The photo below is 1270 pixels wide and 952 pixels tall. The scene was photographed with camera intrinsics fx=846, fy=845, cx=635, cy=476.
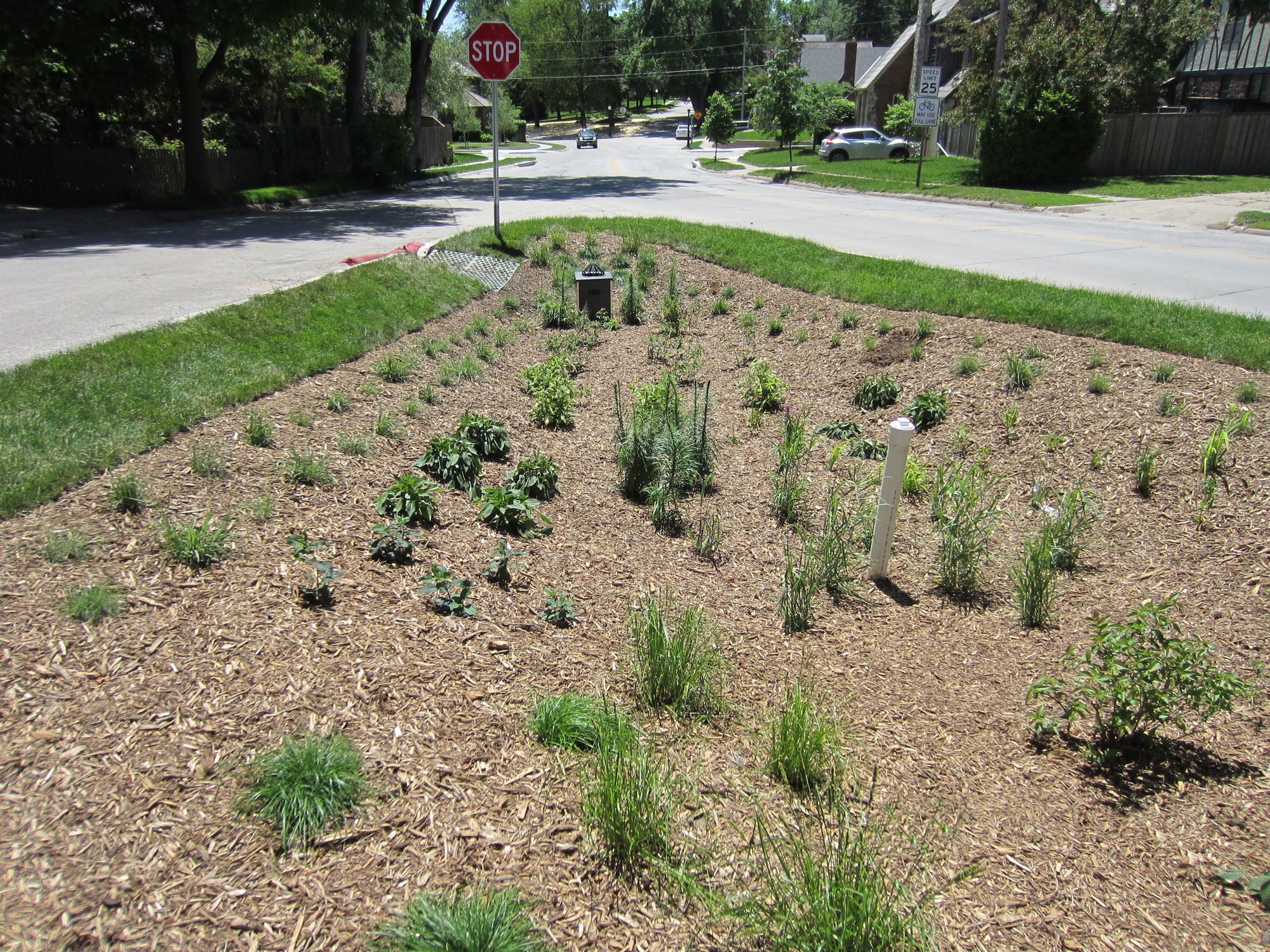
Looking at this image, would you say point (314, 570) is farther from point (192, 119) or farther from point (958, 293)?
point (192, 119)

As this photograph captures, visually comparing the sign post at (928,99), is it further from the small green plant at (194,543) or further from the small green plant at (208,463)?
the small green plant at (194,543)

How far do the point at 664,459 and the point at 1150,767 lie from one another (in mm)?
3472

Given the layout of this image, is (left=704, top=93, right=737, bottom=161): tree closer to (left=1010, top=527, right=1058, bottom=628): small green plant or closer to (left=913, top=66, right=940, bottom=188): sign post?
(left=913, top=66, right=940, bottom=188): sign post

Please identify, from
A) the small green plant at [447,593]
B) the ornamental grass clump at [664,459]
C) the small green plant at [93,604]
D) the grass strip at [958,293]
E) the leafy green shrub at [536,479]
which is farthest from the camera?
the grass strip at [958,293]

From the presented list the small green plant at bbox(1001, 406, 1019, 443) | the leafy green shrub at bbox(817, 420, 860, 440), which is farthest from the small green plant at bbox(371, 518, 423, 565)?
the small green plant at bbox(1001, 406, 1019, 443)

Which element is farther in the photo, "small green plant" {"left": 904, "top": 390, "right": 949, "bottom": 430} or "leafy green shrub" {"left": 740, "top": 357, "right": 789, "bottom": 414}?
"leafy green shrub" {"left": 740, "top": 357, "right": 789, "bottom": 414}

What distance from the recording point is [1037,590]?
182 inches

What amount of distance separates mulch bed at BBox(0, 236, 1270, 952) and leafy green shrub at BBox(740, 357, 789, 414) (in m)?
1.86

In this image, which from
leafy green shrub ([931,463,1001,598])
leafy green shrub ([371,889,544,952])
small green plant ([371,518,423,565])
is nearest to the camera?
leafy green shrub ([371,889,544,952])

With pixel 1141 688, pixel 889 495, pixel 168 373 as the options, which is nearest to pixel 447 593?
pixel 889 495

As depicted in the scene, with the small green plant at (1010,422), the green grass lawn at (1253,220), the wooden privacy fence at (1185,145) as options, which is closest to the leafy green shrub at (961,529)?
the small green plant at (1010,422)

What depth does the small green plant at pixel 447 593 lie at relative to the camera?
4.13 m

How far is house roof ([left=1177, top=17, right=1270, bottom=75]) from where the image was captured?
30.7 m

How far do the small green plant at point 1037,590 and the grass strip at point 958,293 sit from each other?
328 cm
